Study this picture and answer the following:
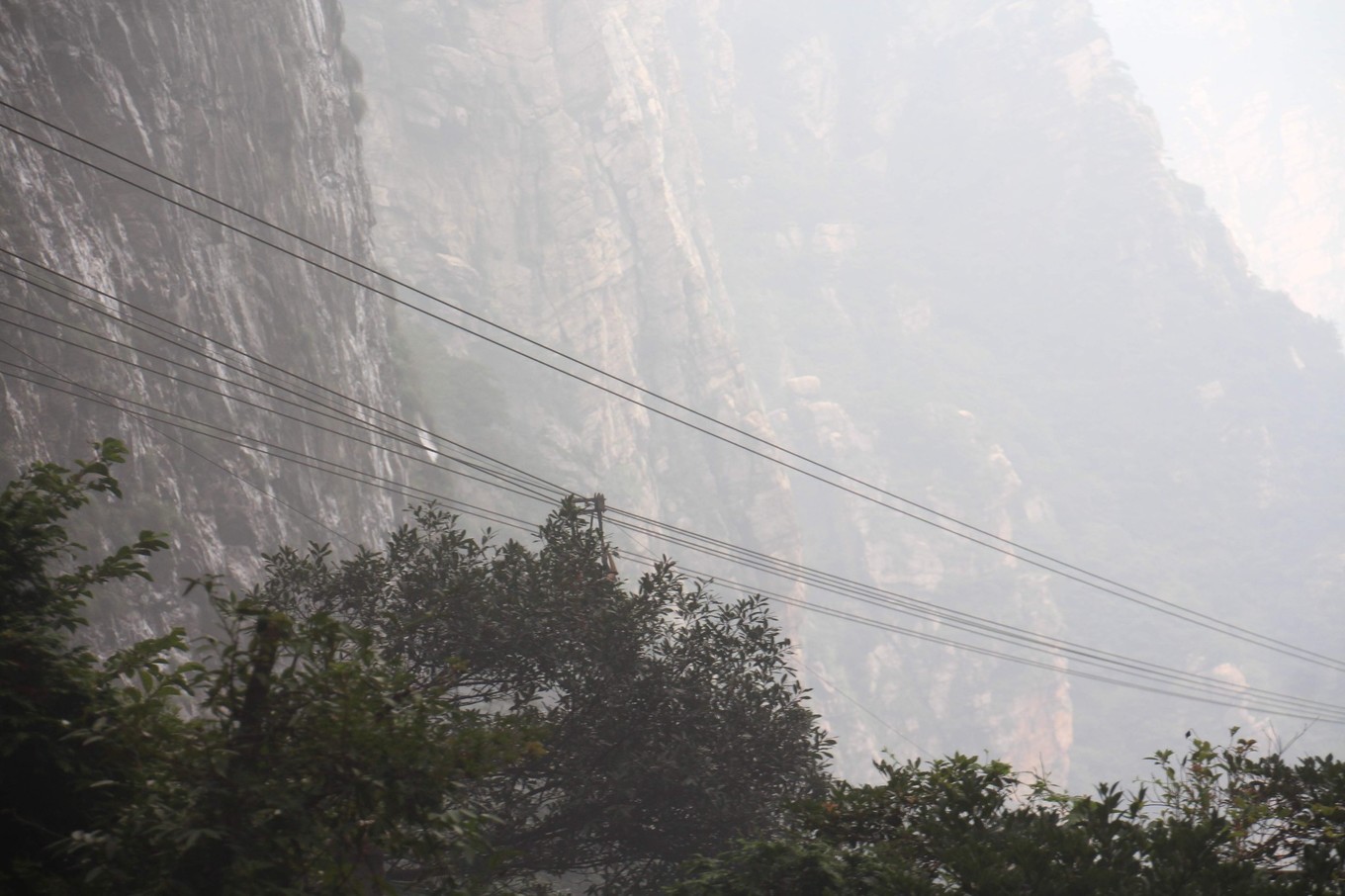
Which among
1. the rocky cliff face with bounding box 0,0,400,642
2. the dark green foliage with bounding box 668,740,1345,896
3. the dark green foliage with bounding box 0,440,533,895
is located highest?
the rocky cliff face with bounding box 0,0,400,642

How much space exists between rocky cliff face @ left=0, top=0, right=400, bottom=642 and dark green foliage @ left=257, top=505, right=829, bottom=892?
7.48 m

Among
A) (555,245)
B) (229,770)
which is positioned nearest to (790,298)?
(555,245)

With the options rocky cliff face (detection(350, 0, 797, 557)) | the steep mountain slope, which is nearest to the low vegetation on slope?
rocky cliff face (detection(350, 0, 797, 557))

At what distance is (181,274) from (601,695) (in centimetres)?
1420

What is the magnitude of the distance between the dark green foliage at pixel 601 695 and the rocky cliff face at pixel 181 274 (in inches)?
295

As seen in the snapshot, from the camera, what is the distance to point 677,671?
397 inches

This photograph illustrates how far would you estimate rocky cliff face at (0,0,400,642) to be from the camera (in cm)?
1507

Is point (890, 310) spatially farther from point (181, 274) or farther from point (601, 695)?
point (601, 695)

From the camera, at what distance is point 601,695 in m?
9.70

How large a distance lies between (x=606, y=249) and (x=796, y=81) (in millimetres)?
63516

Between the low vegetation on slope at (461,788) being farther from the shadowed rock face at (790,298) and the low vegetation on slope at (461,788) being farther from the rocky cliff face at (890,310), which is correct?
the rocky cliff face at (890,310)

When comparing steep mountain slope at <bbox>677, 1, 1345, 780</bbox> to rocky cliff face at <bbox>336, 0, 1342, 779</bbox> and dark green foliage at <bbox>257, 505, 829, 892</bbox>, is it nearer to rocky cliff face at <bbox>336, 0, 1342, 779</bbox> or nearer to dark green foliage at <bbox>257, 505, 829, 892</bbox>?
rocky cliff face at <bbox>336, 0, 1342, 779</bbox>

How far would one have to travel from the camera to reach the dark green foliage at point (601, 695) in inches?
369

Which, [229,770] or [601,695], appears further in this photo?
[601,695]
